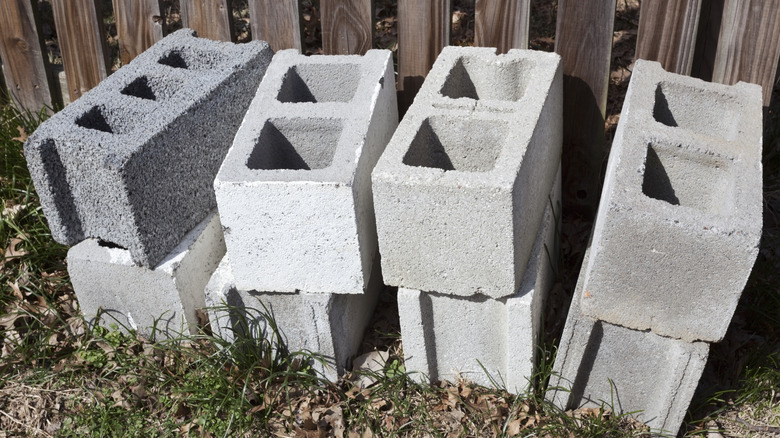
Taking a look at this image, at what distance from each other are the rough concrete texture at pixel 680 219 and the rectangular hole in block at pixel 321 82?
102 cm

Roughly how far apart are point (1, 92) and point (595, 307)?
3213 millimetres

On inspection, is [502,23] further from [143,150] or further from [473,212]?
[143,150]

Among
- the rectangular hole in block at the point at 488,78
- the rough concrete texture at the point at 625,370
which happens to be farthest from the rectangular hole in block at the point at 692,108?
the rough concrete texture at the point at 625,370

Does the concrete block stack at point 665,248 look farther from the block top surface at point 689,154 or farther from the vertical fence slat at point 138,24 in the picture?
the vertical fence slat at point 138,24

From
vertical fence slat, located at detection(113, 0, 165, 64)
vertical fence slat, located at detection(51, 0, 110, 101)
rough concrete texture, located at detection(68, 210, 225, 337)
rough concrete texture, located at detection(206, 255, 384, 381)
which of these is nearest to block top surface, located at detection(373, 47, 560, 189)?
rough concrete texture, located at detection(206, 255, 384, 381)

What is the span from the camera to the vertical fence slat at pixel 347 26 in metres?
3.19

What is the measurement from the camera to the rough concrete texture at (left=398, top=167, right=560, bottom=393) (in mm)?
2539

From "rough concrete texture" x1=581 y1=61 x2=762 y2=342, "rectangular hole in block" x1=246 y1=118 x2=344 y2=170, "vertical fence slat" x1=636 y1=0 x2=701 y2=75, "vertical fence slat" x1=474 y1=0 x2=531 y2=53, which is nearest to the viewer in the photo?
"rough concrete texture" x1=581 y1=61 x2=762 y2=342

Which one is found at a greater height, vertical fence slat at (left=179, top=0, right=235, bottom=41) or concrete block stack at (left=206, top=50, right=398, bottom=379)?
vertical fence slat at (left=179, top=0, right=235, bottom=41)

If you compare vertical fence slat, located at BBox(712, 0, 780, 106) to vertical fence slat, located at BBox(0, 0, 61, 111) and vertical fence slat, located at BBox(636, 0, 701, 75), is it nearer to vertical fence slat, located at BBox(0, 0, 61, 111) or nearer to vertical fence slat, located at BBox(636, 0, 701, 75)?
vertical fence slat, located at BBox(636, 0, 701, 75)

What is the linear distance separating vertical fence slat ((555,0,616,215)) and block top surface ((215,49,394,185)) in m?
0.72

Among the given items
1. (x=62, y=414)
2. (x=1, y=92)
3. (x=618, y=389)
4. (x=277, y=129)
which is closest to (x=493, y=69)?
(x=277, y=129)

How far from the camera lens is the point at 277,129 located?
2709 mm

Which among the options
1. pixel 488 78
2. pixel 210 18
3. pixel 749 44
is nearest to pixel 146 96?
pixel 210 18
